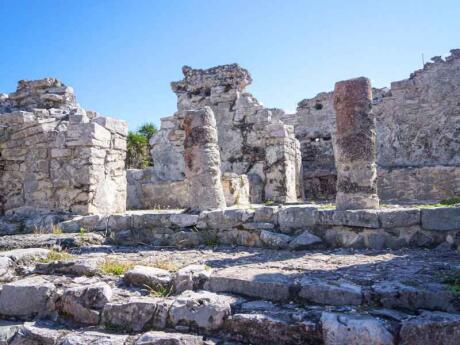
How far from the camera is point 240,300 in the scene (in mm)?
3209

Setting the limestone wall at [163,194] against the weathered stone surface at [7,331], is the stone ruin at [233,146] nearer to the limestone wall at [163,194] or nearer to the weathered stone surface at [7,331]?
the limestone wall at [163,194]

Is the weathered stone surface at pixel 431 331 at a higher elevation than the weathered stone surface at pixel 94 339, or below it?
higher

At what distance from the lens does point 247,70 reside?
12.7 m

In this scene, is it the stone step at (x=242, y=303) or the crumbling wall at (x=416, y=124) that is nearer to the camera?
the stone step at (x=242, y=303)

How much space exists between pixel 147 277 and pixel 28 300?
1.13m

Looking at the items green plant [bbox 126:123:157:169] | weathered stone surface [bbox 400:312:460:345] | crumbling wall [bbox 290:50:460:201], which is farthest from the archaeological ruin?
green plant [bbox 126:123:157:169]

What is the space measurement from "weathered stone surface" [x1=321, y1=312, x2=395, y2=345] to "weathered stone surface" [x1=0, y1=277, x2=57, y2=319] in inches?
100

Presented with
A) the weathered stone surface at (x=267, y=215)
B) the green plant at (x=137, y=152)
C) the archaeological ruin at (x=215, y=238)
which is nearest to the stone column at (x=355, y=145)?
the archaeological ruin at (x=215, y=238)

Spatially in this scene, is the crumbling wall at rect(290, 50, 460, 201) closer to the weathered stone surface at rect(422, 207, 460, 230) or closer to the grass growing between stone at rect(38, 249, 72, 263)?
the weathered stone surface at rect(422, 207, 460, 230)

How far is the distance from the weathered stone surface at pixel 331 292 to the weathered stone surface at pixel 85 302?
175 cm

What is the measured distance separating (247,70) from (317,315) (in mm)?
10836

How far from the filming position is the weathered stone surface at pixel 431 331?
241 centimetres

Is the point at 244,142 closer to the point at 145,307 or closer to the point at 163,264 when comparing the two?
the point at 163,264

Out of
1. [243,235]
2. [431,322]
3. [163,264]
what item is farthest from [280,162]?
[431,322]
